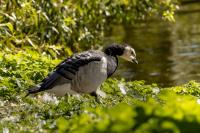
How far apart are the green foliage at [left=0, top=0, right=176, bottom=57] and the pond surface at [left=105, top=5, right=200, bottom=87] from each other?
1803 millimetres

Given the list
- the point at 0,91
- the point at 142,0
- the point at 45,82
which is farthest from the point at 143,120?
the point at 142,0

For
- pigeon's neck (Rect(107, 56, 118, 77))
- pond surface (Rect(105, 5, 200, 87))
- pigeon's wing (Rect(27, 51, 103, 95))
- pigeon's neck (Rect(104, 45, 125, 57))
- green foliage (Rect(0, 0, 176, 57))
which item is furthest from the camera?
pond surface (Rect(105, 5, 200, 87))

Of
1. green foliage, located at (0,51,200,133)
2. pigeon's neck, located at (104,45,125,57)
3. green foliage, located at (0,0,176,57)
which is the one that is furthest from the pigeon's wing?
green foliage, located at (0,0,176,57)

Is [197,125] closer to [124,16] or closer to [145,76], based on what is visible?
[145,76]

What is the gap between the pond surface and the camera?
19125 mm

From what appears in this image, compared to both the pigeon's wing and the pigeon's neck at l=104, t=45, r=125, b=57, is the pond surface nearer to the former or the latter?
the pigeon's neck at l=104, t=45, r=125, b=57

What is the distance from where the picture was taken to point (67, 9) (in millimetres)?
19031

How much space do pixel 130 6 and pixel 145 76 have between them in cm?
487

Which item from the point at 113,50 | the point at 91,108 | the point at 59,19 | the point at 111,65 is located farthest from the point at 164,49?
the point at 91,108

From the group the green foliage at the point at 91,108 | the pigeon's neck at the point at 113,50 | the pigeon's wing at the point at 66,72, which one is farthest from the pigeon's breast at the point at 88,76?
the pigeon's neck at the point at 113,50

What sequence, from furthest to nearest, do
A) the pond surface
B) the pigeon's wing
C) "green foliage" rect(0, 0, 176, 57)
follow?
the pond surface
"green foliage" rect(0, 0, 176, 57)
the pigeon's wing

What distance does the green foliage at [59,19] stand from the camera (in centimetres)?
1530

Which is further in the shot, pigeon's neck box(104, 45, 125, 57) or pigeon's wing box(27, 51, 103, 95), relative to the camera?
pigeon's neck box(104, 45, 125, 57)

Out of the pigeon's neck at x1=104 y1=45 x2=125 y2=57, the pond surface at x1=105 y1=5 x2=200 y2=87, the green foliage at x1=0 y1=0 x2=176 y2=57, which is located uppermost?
the pigeon's neck at x1=104 y1=45 x2=125 y2=57
